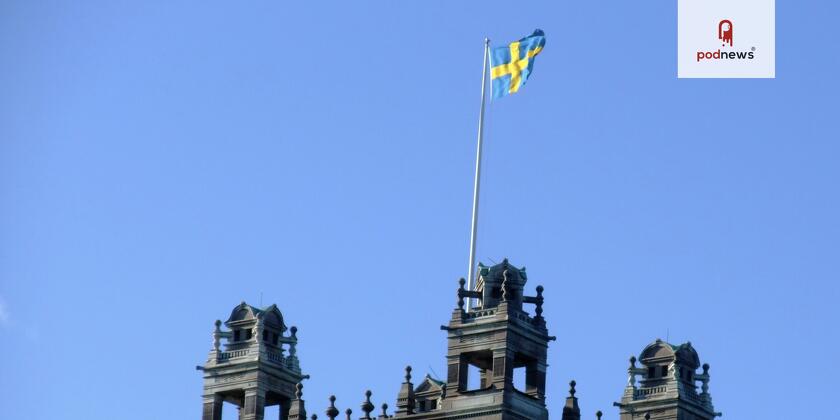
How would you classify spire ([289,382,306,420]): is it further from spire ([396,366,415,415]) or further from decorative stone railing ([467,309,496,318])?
decorative stone railing ([467,309,496,318])

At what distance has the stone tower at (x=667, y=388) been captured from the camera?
188 meters

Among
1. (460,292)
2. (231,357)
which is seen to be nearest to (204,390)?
(231,357)

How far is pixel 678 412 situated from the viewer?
187875 millimetres

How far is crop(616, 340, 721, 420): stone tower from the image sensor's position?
618 feet

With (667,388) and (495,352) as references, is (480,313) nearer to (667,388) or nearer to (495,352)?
(495,352)

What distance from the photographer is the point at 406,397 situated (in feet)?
616

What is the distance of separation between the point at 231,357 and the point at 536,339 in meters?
19.0

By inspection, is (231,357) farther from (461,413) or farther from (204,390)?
(461,413)

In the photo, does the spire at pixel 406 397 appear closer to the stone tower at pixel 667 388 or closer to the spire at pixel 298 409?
the spire at pixel 298 409

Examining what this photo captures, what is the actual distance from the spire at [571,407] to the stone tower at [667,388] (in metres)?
4.23

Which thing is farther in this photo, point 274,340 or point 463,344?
point 274,340

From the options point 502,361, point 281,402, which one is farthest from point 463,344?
point 281,402

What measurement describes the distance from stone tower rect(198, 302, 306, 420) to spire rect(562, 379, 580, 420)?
16.4 metres

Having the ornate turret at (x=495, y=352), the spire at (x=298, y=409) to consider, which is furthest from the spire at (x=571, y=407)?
the spire at (x=298, y=409)
